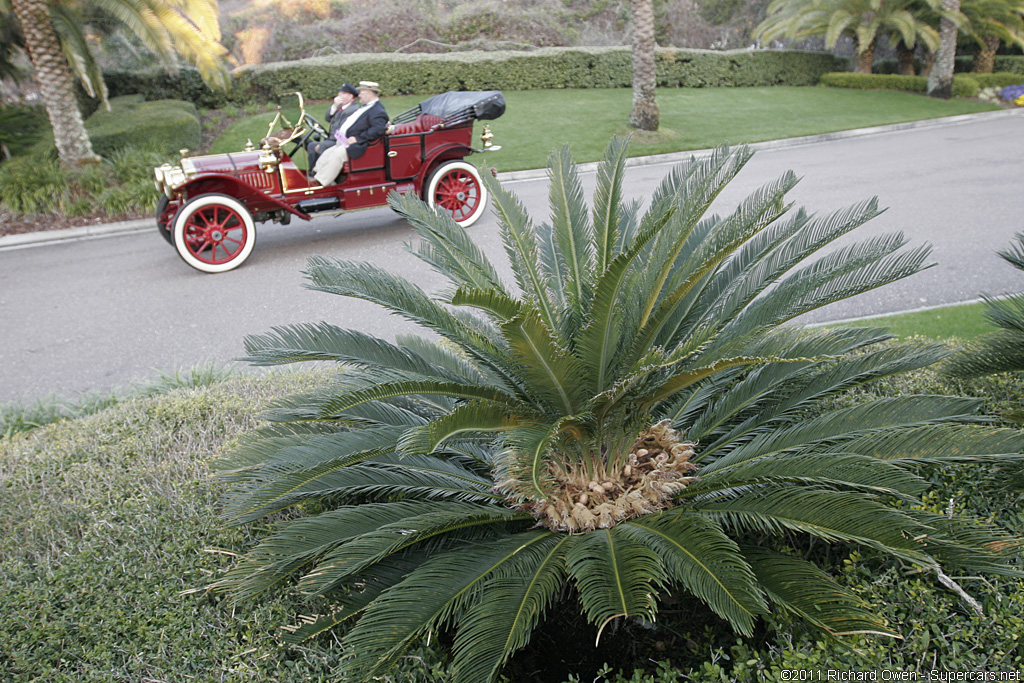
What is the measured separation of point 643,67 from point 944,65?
37.7 ft

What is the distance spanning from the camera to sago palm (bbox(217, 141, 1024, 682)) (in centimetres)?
211

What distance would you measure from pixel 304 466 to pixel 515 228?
1.29 meters

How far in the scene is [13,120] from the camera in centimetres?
1338

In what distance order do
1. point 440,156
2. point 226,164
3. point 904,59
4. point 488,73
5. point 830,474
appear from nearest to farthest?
1. point 830,474
2. point 226,164
3. point 440,156
4. point 488,73
5. point 904,59

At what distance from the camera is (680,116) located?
17750mm

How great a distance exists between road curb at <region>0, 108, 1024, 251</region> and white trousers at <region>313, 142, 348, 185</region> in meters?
2.71

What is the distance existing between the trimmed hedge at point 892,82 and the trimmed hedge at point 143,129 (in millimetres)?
19680

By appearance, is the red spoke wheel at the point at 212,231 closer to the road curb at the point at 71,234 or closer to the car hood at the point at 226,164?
the car hood at the point at 226,164

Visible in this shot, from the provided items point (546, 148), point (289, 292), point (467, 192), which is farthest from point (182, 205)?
point (546, 148)

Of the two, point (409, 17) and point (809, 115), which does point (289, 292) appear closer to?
point (809, 115)

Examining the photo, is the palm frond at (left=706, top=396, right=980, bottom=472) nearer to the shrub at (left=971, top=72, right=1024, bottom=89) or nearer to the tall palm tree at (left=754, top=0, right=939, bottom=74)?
the tall palm tree at (left=754, top=0, right=939, bottom=74)

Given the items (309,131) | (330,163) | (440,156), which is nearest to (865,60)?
(440,156)

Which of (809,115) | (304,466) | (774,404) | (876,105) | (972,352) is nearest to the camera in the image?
(304,466)

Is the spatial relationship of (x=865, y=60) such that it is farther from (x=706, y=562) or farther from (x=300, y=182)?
(x=706, y=562)
